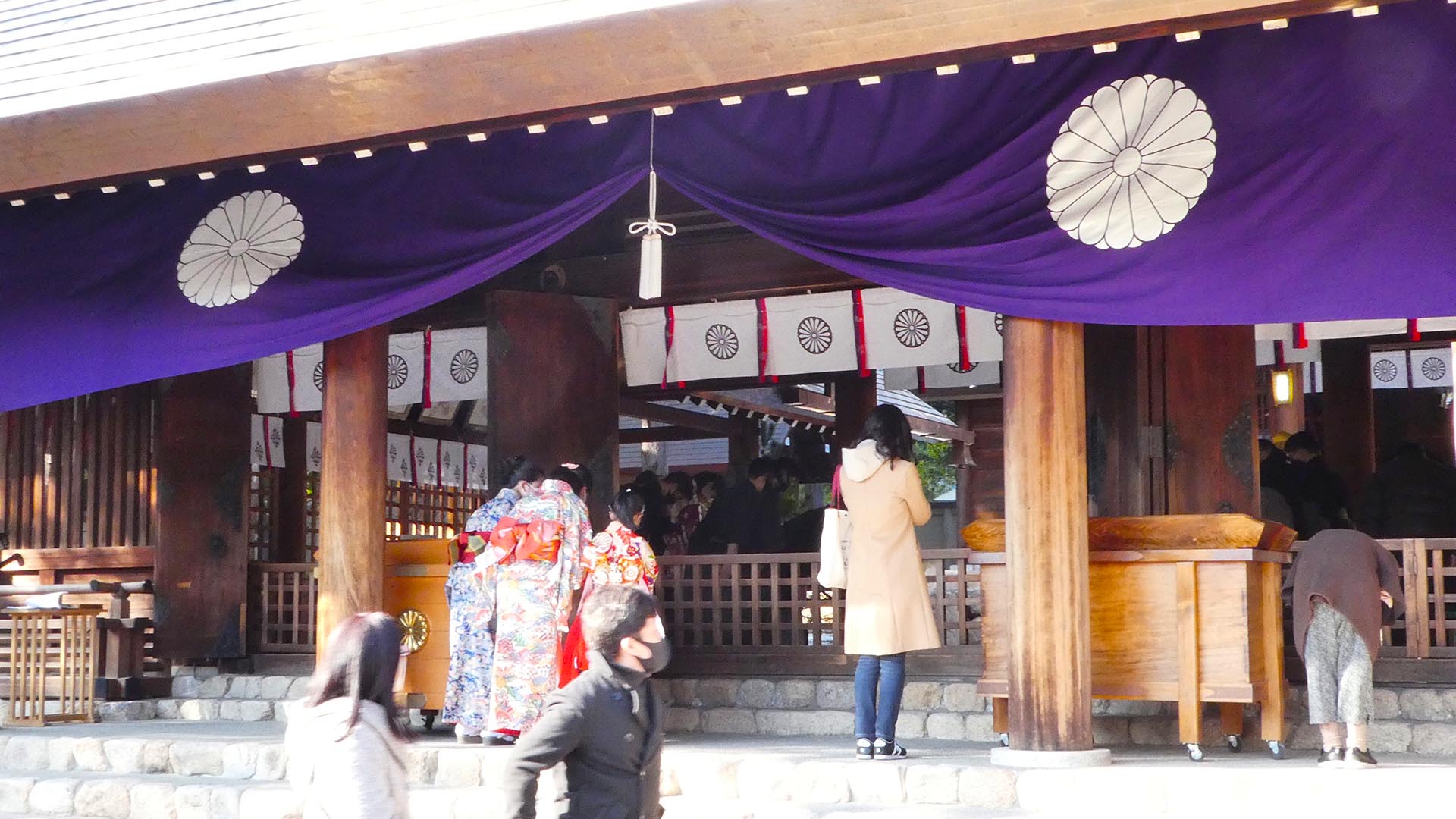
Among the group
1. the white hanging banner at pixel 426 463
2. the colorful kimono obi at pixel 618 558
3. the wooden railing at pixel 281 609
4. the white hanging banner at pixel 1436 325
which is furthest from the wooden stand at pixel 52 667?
the white hanging banner at pixel 1436 325

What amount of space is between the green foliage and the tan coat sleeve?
2072 centimetres

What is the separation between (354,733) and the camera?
143 inches

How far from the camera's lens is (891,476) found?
788 cm

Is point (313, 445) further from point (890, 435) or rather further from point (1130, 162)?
point (1130, 162)

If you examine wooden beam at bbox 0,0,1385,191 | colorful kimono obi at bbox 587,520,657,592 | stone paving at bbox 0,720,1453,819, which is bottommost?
stone paving at bbox 0,720,1453,819

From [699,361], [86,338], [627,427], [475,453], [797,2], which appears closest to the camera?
[797,2]

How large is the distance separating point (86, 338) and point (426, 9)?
3.35m

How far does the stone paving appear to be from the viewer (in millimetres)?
6664

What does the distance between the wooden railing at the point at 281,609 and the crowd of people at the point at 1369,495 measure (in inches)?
272

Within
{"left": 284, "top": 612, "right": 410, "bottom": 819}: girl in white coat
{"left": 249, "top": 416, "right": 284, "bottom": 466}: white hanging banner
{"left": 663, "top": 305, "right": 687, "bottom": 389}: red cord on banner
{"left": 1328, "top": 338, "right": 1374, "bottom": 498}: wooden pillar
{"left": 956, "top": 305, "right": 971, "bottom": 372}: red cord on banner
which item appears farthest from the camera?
{"left": 1328, "top": 338, "right": 1374, "bottom": 498}: wooden pillar

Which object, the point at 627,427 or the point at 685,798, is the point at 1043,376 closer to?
the point at 685,798

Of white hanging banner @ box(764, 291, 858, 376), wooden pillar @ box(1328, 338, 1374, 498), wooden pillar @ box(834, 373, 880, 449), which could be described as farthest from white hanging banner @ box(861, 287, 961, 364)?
wooden pillar @ box(1328, 338, 1374, 498)

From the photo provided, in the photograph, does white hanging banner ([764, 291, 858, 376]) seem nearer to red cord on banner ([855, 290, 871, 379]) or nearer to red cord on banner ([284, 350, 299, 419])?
red cord on banner ([855, 290, 871, 379])

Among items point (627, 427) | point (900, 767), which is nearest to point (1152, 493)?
point (900, 767)
